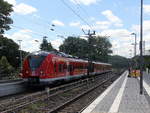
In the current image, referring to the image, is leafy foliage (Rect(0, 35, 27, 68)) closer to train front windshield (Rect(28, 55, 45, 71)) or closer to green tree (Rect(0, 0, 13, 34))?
green tree (Rect(0, 0, 13, 34))

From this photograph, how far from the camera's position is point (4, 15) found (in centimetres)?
5534

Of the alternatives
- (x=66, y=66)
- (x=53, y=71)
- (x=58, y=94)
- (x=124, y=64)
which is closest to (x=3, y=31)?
(x=66, y=66)

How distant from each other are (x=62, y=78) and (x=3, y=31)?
93.6 ft

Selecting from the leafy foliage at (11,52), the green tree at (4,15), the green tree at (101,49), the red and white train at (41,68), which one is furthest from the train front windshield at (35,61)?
the green tree at (101,49)

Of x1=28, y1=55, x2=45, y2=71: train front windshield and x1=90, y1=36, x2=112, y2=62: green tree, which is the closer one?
x1=28, y1=55, x2=45, y2=71: train front windshield

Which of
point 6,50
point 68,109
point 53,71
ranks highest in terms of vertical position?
point 6,50

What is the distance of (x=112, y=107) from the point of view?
15.7 metres

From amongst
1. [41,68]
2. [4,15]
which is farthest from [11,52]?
[41,68]

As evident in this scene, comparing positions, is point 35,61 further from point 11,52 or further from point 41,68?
point 11,52

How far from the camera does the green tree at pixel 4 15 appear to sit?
54438mm

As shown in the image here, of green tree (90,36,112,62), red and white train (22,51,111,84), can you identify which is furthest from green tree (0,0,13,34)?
green tree (90,36,112,62)

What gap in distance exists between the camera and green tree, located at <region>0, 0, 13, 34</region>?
54438 millimetres

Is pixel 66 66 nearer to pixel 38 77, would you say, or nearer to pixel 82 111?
pixel 38 77

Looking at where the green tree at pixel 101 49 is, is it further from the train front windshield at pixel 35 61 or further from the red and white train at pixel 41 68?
the train front windshield at pixel 35 61
